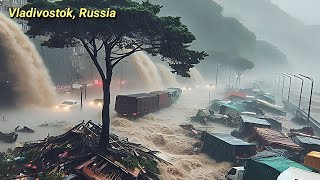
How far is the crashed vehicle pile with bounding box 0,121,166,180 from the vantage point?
2244cm

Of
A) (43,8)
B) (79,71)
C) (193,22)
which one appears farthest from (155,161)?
(193,22)

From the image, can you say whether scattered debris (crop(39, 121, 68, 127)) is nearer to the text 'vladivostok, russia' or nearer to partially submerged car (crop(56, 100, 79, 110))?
partially submerged car (crop(56, 100, 79, 110))

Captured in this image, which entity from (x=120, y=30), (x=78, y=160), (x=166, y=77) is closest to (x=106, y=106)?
(x=78, y=160)

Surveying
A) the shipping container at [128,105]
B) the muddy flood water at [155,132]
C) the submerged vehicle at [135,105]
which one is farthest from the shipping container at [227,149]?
the submerged vehicle at [135,105]

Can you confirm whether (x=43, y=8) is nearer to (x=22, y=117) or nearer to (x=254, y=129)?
(x=22, y=117)

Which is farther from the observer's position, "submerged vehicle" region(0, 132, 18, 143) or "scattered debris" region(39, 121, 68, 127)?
"scattered debris" region(39, 121, 68, 127)

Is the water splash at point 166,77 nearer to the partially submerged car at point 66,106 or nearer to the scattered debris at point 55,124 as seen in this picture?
the partially submerged car at point 66,106

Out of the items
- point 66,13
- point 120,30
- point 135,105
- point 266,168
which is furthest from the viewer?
point 135,105

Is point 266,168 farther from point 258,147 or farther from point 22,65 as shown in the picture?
point 22,65

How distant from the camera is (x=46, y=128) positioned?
38.7m

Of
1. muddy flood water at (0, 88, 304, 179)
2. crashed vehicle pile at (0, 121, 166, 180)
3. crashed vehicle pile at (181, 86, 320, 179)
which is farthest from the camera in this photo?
muddy flood water at (0, 88, 304, 179)

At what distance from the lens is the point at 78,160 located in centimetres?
2403

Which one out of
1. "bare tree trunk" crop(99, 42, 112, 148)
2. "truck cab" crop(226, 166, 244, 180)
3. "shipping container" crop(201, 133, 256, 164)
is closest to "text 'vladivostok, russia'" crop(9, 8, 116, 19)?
"bare tree trunk" crop(99, 42, 112, 148)

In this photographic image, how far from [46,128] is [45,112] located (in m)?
10.3
